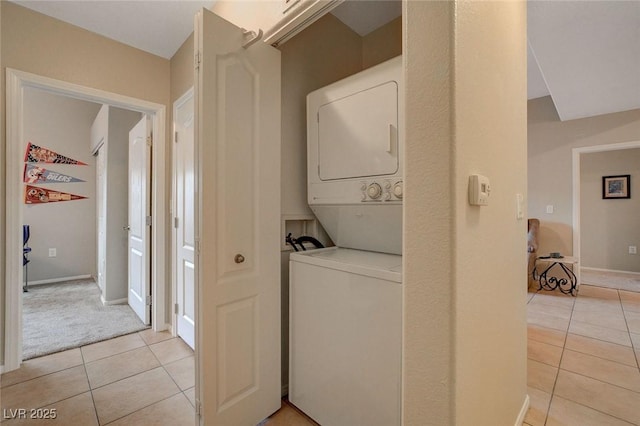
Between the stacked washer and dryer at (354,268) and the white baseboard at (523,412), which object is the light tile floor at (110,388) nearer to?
the stacked washer and dryer at (354,268)

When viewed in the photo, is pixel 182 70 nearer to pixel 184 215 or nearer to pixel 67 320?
pixel 184 215

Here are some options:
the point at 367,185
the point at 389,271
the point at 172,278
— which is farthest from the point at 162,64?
the point at 389,271

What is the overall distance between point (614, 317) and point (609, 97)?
8.31 ft

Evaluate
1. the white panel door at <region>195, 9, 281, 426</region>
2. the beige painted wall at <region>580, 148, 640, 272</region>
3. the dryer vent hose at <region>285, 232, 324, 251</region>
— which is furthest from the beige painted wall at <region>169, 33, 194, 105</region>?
the beige painted wall at <region>580, 148, 640, 272</region>

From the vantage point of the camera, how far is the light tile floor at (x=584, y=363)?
1.56 metres

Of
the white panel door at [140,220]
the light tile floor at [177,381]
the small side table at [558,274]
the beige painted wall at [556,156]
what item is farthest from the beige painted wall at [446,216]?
the beige painted wall at [556,156]

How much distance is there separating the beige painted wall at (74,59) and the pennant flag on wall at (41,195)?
2.93 metres

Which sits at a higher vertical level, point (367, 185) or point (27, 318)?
point (367, 185)

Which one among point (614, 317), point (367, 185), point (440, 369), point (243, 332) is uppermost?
Result: point (367, 185)

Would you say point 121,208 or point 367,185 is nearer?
point 367,185

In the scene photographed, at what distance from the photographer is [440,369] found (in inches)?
28.3

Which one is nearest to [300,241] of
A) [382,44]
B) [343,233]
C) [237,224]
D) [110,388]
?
[343,233]

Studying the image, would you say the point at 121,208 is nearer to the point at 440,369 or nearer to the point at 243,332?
the point at 243,332

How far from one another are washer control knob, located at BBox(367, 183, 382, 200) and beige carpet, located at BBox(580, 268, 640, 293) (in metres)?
4.66
